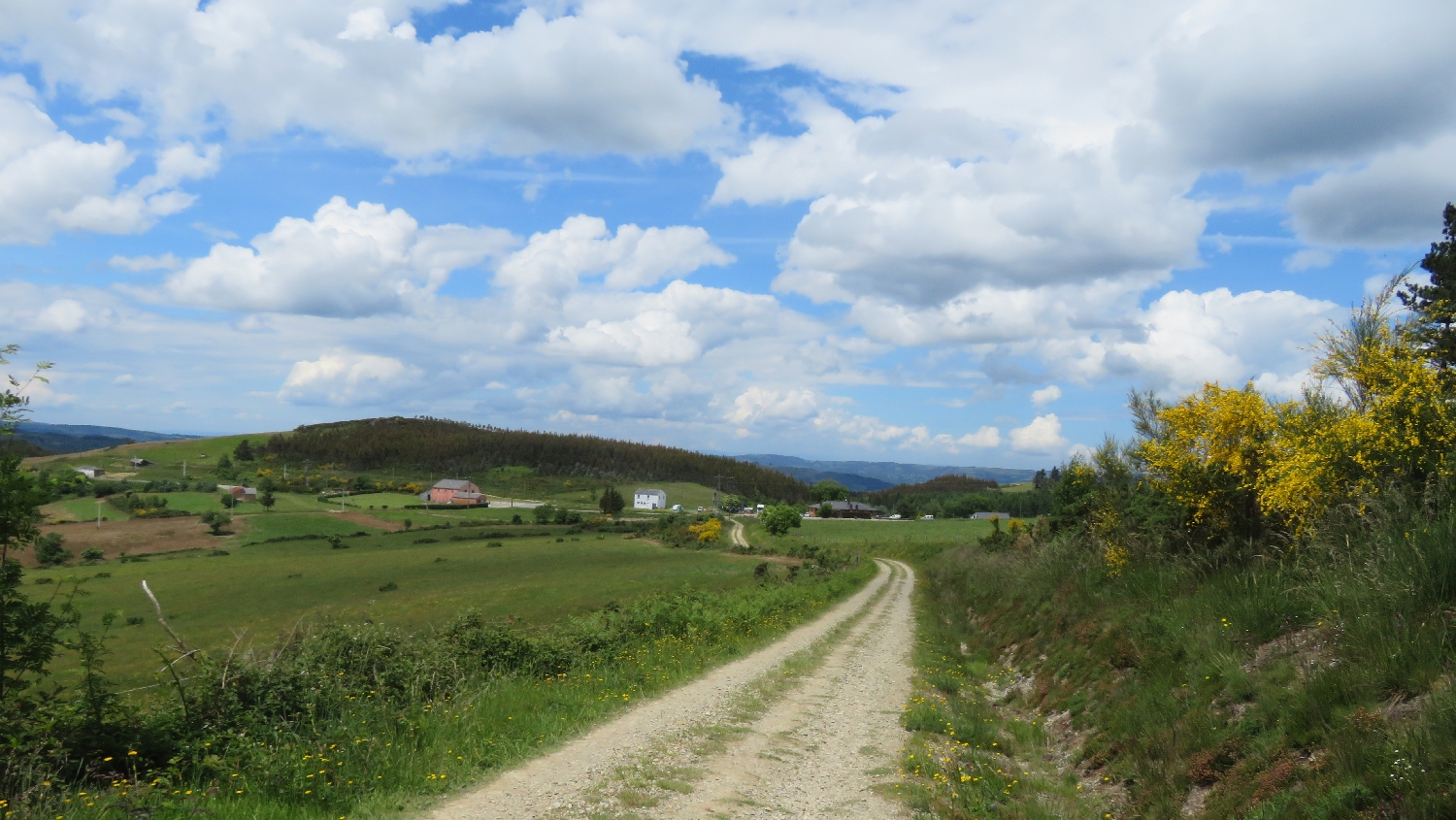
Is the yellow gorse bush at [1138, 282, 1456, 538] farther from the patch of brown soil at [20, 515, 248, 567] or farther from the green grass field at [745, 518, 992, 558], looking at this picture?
the patch of brown soil at [20, 515, 248, 567]

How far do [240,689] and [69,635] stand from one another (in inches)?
134

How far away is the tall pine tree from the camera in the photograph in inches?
455

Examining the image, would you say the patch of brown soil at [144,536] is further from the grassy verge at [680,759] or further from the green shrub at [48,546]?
the grassy verge at [680,759]

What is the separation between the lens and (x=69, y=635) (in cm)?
1133

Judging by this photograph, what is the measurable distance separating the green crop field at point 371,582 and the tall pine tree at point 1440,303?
120 feet

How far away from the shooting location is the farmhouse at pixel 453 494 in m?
171

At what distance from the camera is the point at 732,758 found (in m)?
9.44

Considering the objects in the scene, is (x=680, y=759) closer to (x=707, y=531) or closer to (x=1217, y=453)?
(x=1217, y=453)

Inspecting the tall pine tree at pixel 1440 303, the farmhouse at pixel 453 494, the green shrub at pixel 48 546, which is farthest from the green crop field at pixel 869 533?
the farmhouse at pixel 453 494

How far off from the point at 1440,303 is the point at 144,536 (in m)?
130

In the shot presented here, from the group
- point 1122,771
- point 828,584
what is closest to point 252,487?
point 828,584

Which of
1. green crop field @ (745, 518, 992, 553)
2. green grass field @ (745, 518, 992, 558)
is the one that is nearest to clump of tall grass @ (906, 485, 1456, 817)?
green grass field @ (745, 518, 992, 558)

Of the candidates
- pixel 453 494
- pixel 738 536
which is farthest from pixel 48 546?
pixel 453 494

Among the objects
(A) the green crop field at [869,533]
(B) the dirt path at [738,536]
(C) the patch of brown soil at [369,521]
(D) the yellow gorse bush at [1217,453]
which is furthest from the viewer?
(C) the patch of brown soil at [369,521]
